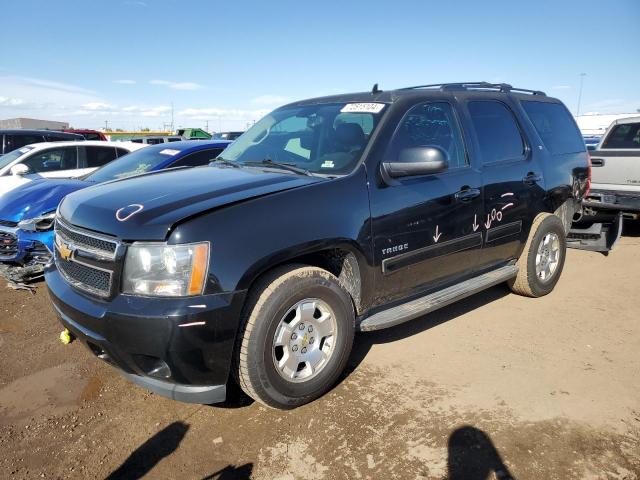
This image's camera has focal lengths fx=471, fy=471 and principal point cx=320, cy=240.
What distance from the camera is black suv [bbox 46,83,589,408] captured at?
2.41 m

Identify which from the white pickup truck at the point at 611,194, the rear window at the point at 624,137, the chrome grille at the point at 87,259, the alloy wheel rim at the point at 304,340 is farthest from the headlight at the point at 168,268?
the rear window at the point at 624,137

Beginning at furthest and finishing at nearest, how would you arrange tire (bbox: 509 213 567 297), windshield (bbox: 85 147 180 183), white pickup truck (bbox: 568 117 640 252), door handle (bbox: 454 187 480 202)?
white pickup truck (bbox: 568 117 640 252) → windshield (bbox: 85 147 180 183) → tire (bbox: 509 213 567 297) → door handle (bbox: 454 187 480 202)

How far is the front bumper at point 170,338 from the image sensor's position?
2355 millimetres

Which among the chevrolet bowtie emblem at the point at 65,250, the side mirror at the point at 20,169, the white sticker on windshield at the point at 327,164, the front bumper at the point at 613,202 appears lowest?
the chevrolet bowtie emblem at the point at 65,250

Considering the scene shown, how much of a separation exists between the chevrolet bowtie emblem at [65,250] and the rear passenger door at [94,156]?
5526 mm

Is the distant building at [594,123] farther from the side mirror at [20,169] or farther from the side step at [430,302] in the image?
the side mirror at [20,169]

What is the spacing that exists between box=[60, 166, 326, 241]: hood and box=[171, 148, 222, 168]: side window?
2673 millimetres

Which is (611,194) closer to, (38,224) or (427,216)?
(427,216)

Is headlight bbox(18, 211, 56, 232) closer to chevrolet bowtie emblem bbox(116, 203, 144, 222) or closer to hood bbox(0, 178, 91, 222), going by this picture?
hood bbox(0, 178, 91, 222)

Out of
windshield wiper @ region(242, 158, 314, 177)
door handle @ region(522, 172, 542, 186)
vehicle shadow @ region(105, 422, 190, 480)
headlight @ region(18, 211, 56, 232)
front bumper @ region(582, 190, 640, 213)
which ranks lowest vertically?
vehicle shadow @ region(105, 422, 190, 480)

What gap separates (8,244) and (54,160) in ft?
10.1

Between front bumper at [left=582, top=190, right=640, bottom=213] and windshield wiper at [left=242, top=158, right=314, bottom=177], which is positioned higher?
windshield wiper at [left=242, top=158, right=314, bottom=177]

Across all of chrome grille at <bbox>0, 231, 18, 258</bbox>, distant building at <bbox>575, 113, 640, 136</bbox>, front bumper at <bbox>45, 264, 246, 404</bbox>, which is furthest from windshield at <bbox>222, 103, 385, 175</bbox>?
distant building at <bbox>575, 113, 640, 136</bbox>

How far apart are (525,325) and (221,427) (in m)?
2.78
